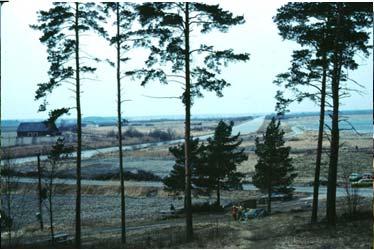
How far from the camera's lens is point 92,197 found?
149ft

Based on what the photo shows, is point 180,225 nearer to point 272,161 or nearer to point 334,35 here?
point 272,161

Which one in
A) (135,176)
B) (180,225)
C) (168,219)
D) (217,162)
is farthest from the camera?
(135,176)

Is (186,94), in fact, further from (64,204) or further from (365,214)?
(64,204)

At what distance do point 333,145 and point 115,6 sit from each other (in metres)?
9.63

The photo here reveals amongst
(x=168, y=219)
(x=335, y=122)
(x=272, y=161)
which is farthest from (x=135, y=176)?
(x=335, y=122)

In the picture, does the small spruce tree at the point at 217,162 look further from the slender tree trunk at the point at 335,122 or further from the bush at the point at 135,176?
the bush at the point at 135,176

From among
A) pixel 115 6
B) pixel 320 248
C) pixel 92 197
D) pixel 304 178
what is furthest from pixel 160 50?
pixel 304 178

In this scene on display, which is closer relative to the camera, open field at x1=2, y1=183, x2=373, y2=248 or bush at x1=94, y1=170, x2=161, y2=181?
open field at x1=2, y1=183, x2=373, y2=248

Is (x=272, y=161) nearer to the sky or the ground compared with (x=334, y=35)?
nearer to the ground

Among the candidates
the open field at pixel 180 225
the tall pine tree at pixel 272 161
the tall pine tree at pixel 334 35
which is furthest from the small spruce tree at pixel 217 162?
the tall pine tree at pixel 334 35

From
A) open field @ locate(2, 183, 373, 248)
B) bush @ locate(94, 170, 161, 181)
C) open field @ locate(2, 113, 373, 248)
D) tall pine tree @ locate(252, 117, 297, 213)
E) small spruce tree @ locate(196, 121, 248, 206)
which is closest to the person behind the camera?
open field @ locate(2, 183, 373, 248)

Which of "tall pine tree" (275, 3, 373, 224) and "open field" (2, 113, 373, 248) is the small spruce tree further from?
"tall pine tree" (275, 3, 373, 224)

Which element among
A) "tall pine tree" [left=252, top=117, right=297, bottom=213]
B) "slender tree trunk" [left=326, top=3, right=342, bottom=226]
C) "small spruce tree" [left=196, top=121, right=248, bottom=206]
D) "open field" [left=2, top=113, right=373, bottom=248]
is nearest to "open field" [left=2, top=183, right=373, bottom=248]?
"open field" [left=2, top=113, right=373, bottom=248]

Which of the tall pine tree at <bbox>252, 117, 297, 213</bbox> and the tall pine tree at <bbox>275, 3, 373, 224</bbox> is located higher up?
the tall pine tree at <bbox>275, 3, 373, 224</bbox>
